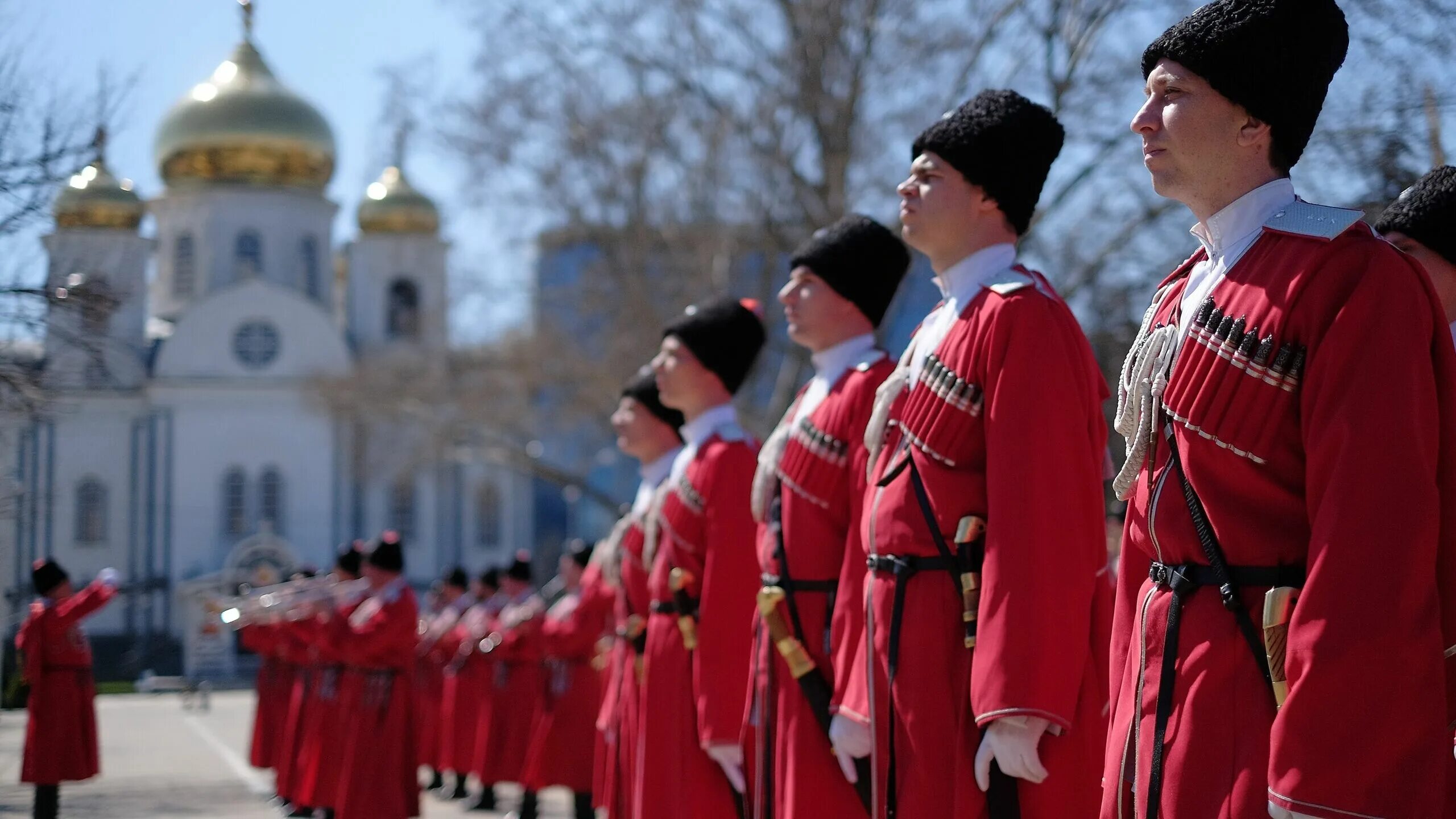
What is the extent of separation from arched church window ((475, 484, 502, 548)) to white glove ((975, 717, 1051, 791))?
51.6 meters

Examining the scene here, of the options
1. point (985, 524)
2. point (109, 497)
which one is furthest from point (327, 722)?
point (109, 497)

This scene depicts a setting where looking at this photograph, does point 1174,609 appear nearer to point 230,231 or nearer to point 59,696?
point 59,696

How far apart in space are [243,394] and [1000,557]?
164 feet

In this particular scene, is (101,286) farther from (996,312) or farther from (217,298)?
(217,298)

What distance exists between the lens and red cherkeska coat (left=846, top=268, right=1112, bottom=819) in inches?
162

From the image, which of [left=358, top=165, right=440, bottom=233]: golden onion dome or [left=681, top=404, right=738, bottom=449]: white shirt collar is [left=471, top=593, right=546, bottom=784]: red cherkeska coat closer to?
[left=681, top=404, right=738, bottom=449]: white shirt collar

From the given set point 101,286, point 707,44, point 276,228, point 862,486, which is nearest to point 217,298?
point 276,228

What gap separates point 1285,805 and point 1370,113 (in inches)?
471

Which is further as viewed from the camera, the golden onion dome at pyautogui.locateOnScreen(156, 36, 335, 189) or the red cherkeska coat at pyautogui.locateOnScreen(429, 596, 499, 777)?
the golden onion dome at pyautogui.locateOnScreen(156, 36, 335, 189)

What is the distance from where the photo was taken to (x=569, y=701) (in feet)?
44.2

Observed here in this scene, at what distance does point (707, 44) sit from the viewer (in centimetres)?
2164

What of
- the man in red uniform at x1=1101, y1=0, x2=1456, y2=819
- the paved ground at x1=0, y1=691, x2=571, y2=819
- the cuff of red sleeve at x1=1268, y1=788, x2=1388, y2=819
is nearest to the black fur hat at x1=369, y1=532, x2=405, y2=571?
the paved ground at x1=0, y1=691, x2=571, y2=819

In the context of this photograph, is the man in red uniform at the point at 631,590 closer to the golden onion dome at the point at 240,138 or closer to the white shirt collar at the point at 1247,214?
the white shirt collar at the point at 1247,214

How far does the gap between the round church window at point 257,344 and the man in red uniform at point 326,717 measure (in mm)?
40273
